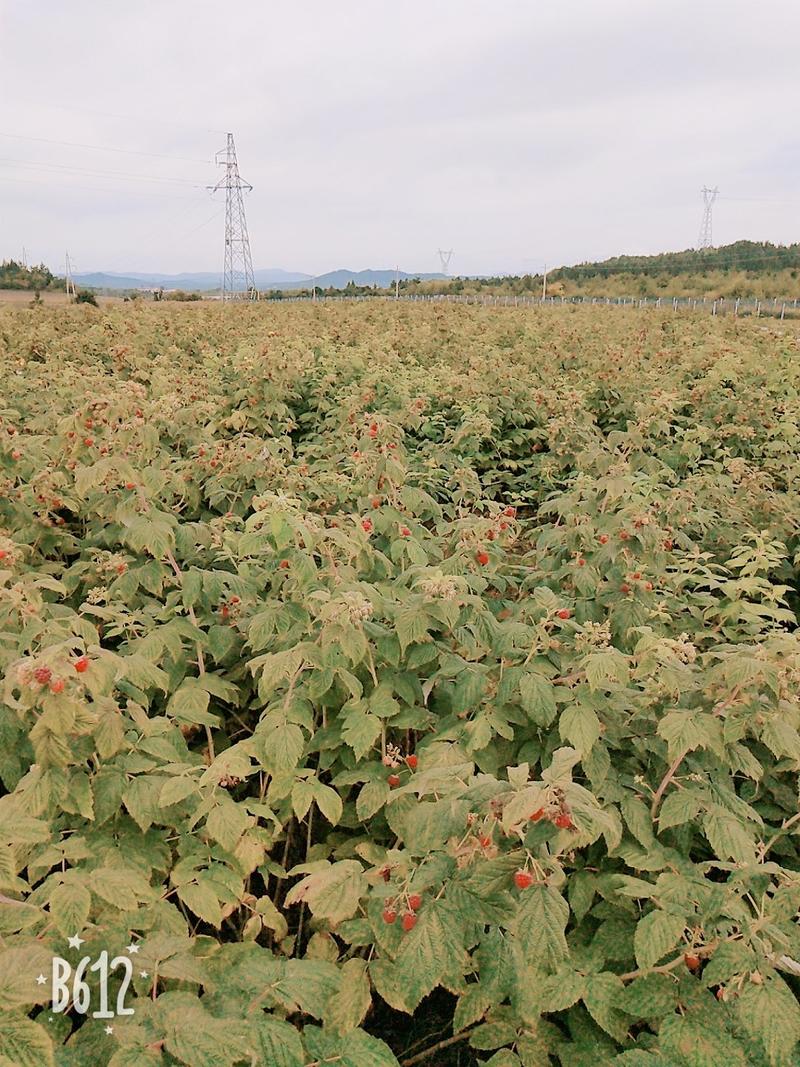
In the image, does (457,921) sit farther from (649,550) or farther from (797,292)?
(797,292)

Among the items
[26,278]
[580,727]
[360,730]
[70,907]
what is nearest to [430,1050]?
[360,730]

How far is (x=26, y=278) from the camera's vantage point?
37812mm

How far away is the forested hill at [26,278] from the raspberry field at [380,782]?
38.8 metres

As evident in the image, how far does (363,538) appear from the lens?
3.30 meters

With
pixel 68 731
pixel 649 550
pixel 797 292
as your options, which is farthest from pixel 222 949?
pixel 797 292

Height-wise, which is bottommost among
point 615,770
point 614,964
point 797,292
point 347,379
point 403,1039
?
point 403,1039

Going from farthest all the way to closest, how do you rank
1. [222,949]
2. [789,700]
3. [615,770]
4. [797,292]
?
[797,292]
[615,770]
[789,700]
[222,949]

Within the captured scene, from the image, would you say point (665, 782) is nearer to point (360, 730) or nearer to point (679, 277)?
point (360, 730)

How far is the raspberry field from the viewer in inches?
65.1

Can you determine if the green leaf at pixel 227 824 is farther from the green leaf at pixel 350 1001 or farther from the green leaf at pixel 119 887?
the green leaf at pixel 350 1001

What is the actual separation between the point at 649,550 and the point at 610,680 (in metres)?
1.03

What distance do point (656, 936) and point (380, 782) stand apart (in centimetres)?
104

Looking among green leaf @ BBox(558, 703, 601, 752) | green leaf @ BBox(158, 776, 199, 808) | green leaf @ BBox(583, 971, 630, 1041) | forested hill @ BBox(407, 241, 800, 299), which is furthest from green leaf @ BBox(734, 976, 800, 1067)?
forested hill @ BBox(407, 241, 800, 299)

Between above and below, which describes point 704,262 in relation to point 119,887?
above
